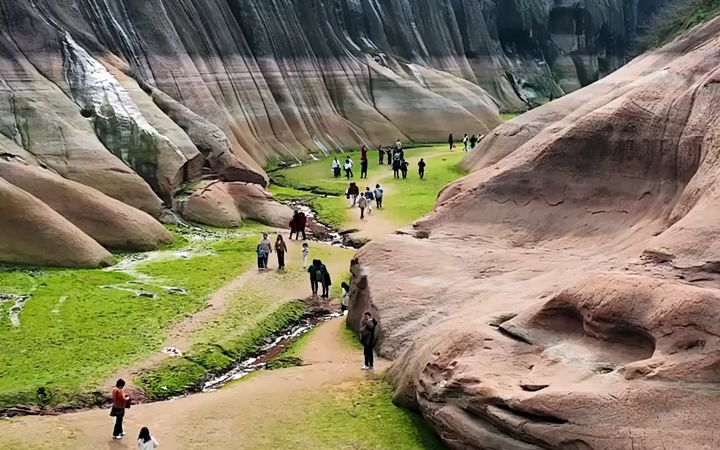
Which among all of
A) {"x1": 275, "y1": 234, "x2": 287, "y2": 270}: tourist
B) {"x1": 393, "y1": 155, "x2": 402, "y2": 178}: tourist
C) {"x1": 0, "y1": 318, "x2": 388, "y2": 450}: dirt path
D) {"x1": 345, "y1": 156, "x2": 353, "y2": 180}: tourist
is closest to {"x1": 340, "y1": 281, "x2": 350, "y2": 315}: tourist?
{"x1": 275, "y1": 234, "x2": 287, "y2": 270}: tourist

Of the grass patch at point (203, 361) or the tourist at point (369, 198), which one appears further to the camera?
the tourist at point (369, 198)

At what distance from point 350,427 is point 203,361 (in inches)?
208

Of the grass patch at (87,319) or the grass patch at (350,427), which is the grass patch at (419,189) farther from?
the grass patch at (350,427)

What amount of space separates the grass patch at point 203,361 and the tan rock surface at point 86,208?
7374mm

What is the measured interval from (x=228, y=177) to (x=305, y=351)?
18.9 metres

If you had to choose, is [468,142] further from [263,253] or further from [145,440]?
[145,440]

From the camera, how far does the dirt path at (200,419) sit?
572 inches

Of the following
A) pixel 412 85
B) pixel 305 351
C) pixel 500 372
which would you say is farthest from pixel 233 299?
pixel 412 85

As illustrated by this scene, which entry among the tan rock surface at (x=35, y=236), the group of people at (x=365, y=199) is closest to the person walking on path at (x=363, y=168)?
the group of people at (x=365, y=199)

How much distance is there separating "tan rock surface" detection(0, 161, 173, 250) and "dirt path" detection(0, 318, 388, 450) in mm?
11354

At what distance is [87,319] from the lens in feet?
68.4

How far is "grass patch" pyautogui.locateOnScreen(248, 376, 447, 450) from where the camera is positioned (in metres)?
14.6

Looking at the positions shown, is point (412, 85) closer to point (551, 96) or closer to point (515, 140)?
point (515, 140)

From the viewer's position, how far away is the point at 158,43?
46.1 metres
